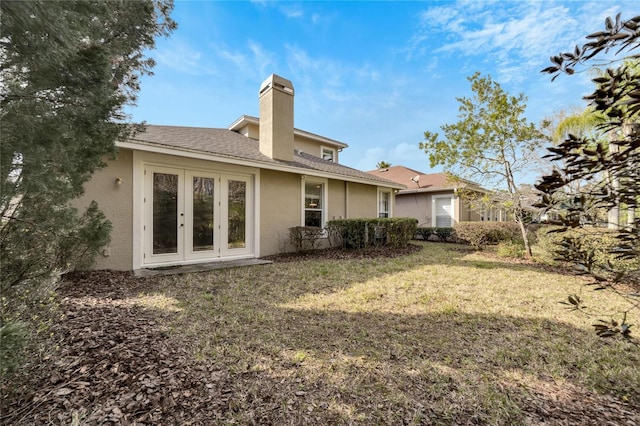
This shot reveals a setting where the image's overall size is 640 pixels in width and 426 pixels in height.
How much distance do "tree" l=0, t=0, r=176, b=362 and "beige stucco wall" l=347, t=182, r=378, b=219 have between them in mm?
8980

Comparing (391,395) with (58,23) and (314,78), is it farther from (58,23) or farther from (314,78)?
(314,78)

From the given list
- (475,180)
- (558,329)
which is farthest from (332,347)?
(475,180)

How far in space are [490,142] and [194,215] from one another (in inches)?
373

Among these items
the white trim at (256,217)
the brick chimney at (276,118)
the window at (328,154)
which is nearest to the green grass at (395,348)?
the white trim at (256,217)

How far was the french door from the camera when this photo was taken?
646 cm

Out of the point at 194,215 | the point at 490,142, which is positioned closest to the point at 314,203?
the point at 194,215

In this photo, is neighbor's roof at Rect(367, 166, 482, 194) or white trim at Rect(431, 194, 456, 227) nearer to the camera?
white trim at Rect(431, 194, 456, 227)

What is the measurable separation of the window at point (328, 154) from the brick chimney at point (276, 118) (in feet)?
17.8

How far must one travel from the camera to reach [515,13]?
492 cm

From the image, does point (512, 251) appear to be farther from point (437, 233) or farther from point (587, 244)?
point (437, 233)

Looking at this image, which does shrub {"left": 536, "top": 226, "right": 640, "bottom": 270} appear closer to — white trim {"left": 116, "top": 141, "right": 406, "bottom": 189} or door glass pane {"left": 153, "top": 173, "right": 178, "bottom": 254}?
white trim {"left": 116, "top": 141, "right": 406, "bottom": 189}

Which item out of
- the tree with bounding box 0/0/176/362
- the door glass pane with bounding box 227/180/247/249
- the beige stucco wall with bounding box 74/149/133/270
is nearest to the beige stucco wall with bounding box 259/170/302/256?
the door glass pane with bounding box 227/180/247/249

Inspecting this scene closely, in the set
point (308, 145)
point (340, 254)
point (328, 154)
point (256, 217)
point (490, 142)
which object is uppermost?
point (308, 145)

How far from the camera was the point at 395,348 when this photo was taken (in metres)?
2.93
